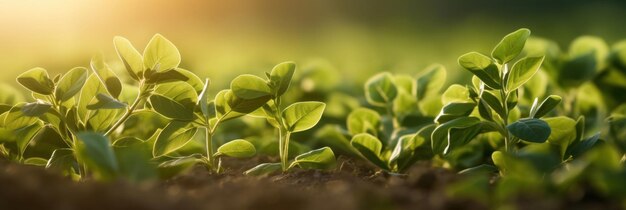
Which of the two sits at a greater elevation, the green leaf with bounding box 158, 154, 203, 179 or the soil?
the soil

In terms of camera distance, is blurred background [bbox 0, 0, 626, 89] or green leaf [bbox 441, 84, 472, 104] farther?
blurred background [bbox 0, 0, 626, 89]

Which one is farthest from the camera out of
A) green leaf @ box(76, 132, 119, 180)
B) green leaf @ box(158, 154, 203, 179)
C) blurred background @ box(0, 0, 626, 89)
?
blurred background @ box(0, 0, 626, 89)

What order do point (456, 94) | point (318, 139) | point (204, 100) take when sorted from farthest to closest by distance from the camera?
point (318, 139)
point (456, 94)
point (204, 100)

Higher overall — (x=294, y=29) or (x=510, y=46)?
(x=510, y=46)

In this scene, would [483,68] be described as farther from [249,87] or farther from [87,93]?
[87,93]

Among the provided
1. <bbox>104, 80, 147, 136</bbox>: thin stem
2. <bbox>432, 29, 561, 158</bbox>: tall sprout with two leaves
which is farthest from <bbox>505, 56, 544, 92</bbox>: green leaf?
<bbox>104, 80, 147, 136</bbox>: thin stem

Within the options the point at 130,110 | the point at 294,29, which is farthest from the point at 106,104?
the point at 294,29

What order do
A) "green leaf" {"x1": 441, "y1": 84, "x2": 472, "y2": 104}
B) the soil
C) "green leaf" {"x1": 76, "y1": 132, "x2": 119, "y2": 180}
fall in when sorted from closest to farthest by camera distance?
Answer: the soil
"green leaf" {"x1": 76, "y1": 132, "x2": 119, "y2": 180}
"green leaf" {"x1": 441, "y1": 84, "x2": 472, "y2": 104}

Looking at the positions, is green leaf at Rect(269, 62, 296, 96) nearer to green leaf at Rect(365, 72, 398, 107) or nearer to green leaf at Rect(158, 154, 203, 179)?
green leaf at Rect(158, 154, 203, 179)
